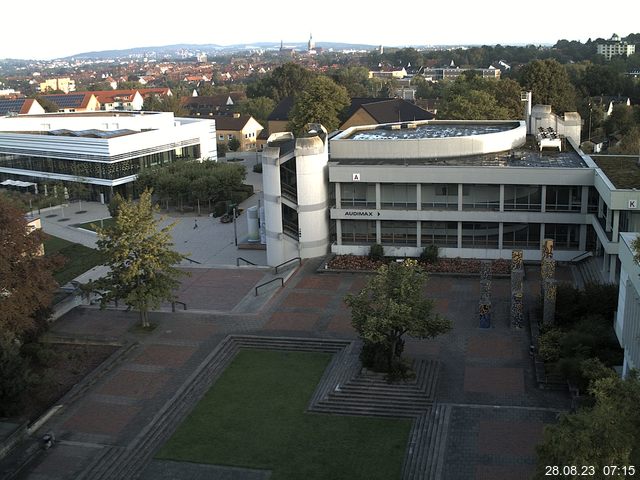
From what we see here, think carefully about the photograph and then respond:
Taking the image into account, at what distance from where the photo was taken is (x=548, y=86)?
259 feet

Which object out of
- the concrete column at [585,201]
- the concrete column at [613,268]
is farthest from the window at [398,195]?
the concrete column at [613,268]

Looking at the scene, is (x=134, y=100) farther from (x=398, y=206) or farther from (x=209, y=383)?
(x=209, y=383)

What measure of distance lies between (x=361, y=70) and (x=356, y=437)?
546ft

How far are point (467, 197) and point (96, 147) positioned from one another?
37.6 metres

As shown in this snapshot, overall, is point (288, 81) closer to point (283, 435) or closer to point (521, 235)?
point (521, 235)

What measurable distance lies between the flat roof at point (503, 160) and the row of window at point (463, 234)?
3.40m

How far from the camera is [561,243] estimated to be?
125 feet

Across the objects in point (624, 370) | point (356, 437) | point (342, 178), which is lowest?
point (356, 437)

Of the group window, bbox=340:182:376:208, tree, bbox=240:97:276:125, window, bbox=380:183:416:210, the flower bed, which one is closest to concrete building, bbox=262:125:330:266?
window, bbox=340:182:376:208

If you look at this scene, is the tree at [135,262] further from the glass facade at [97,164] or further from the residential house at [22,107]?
the residential house at [22,107]

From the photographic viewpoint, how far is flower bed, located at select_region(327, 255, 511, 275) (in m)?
37.3

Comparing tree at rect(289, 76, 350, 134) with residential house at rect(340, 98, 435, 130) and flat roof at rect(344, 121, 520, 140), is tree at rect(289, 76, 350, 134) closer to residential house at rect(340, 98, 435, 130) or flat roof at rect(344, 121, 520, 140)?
residential house at rect(340, 98, 435, 130)

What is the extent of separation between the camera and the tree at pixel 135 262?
30109mm

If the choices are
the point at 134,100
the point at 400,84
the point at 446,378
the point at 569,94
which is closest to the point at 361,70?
the point at 400,84
